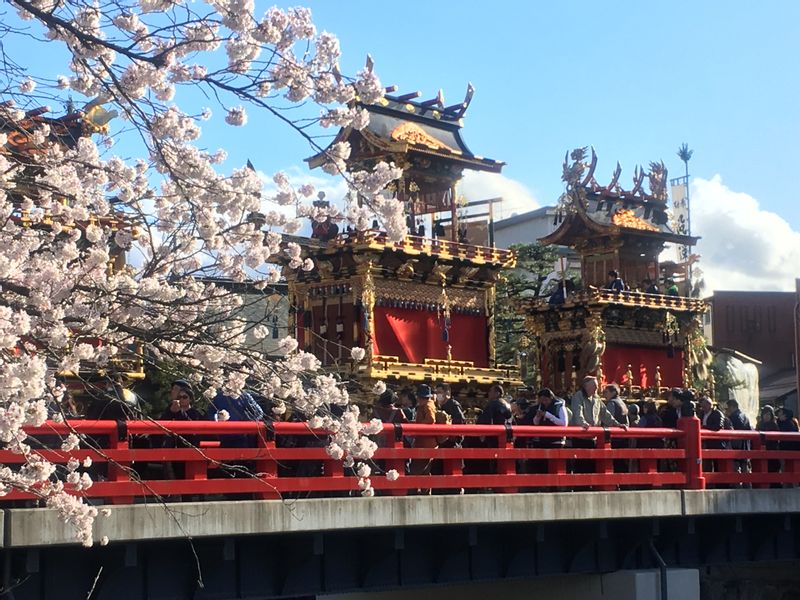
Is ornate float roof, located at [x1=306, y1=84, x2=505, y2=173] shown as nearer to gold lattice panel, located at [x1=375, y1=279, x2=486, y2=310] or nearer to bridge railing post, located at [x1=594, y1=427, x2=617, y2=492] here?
gold lattice panel, located at [x1=375, y1=279, x2=486, y2=310]

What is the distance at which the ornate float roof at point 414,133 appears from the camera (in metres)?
42.1

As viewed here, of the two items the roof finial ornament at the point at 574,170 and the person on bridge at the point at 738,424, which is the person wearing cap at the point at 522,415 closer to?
the person on bridge at the point at 738,424

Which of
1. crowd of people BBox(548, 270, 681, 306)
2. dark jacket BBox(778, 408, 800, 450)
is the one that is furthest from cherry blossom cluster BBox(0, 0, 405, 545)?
crowd of people BBox(548, 270, 681, 306)

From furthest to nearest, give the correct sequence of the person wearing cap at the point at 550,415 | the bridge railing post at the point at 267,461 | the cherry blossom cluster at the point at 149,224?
the person wearing cap at the point at 550,415 → the bridge railing post at the point at 267,461 → the cherry blossom cluster at the point at 149,224

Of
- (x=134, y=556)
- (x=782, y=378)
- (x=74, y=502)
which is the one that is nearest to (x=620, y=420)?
(x=134, y=556)

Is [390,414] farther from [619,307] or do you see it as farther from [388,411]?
[619,307]

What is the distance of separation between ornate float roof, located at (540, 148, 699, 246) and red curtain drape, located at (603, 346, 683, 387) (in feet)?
14.1

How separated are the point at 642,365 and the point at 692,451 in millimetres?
31070

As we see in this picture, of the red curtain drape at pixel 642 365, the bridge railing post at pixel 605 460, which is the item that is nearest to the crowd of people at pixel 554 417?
the bridge railing post at pixel 605 460

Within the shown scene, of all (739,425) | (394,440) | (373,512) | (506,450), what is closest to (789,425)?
(739,425)

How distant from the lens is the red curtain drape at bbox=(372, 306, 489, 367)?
4234 cm

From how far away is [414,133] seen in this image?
43.6 metres

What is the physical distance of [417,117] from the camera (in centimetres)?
4409

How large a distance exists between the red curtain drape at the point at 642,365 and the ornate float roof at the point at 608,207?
4.28m
